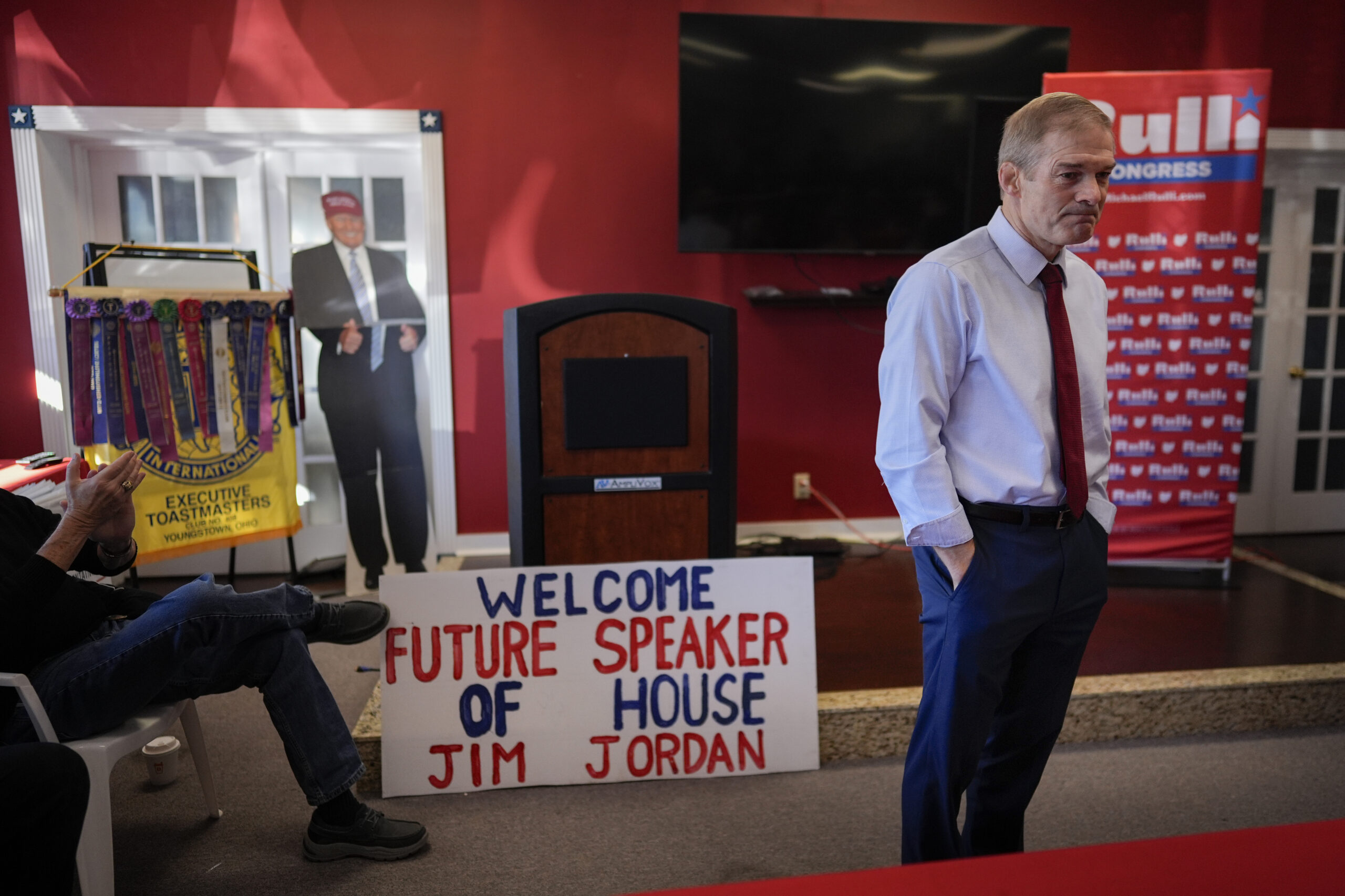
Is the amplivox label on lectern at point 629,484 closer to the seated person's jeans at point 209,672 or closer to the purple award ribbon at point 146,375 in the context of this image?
the seated person's jeans at point 209,672

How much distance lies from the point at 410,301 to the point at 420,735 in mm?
2174

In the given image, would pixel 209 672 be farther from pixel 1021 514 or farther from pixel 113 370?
pixel 113 370

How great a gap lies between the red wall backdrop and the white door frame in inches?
2.1

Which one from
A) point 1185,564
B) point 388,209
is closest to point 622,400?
point 388,209

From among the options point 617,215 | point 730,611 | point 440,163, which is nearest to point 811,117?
point 617,215

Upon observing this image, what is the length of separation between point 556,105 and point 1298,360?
12.0 ft

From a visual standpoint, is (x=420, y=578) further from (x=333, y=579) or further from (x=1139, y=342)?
(x=1139, y=342)

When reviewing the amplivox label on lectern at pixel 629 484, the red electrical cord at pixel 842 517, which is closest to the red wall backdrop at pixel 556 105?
the red electrical cord at pixel 842 517

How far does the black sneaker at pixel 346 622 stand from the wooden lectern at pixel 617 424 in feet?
1.37

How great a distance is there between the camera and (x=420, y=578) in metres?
2.11

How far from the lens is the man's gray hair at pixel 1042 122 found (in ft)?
4.49

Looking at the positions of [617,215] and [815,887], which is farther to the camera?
[617,215]

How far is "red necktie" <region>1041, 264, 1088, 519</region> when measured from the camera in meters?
1.47

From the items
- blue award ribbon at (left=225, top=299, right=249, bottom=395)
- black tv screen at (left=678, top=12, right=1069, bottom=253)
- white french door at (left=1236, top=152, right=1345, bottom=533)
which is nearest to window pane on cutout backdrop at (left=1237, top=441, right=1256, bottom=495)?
white french door at (left=1236, top=152, right=1345, bottom=533)
